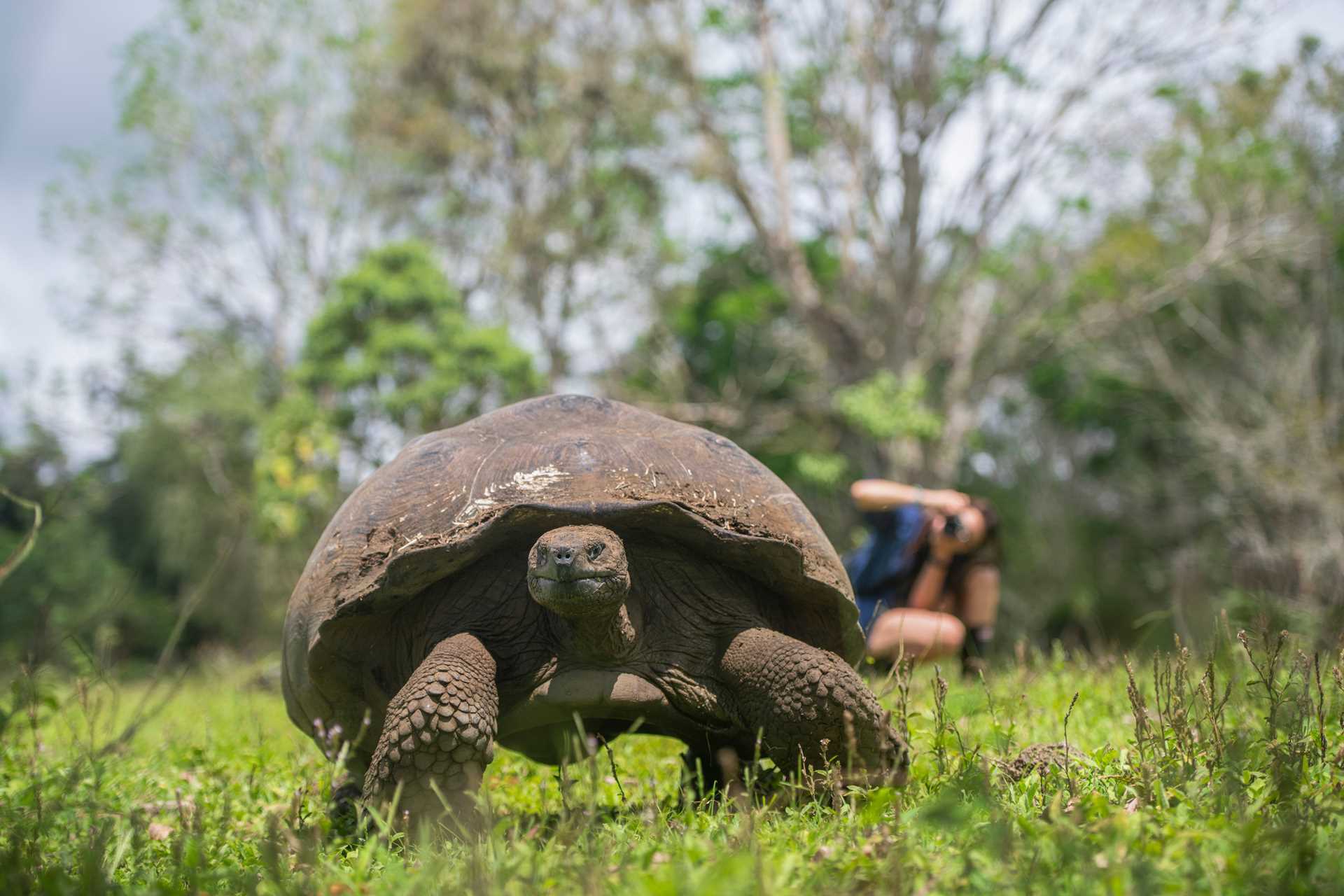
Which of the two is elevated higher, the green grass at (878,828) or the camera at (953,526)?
the camera at (953,526)

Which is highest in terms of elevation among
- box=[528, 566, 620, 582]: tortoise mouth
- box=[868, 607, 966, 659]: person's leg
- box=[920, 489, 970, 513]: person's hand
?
box=[528, 566, 620, 582]: tortoise mouth

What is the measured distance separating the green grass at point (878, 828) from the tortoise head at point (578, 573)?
377 millimetres

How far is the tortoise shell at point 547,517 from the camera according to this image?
2557 mm

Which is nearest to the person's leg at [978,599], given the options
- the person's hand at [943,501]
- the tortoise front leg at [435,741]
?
the person's hand at [943,501]

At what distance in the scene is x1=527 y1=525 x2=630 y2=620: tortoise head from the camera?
2.35 meters

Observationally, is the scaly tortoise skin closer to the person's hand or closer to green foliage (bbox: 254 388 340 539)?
the person's hand

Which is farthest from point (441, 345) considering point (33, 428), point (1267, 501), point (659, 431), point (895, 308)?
point (659, 431)

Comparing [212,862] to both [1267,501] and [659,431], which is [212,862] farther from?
[1267,501]

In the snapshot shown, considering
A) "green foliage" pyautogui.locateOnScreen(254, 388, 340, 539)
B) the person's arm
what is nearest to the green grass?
the person's arm

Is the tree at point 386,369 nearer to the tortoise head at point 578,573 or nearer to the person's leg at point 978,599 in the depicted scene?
the person's leg at point 978,599

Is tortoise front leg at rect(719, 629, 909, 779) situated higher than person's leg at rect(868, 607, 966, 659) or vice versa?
tortoise front leg at rect(719, 629, 909, 779)

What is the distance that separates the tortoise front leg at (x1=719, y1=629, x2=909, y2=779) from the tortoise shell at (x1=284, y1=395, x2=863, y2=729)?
10.5 inches

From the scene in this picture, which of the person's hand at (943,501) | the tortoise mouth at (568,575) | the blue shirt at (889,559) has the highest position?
the tortoise mouth at (568,575)

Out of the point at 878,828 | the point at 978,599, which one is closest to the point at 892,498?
the point at 978,599
